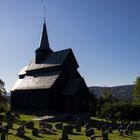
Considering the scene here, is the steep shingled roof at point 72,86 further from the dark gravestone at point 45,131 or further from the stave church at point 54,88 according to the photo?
the dark gravestone at point 45,131

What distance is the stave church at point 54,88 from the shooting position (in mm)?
46844

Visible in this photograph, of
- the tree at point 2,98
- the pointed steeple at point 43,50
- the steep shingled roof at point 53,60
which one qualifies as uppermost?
the pointed steeple at point 43,50

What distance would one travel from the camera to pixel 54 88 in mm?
47312

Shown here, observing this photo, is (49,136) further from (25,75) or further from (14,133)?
(25,75)

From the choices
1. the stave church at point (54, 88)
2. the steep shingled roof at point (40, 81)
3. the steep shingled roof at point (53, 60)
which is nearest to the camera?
the stave church at point (54, 88)

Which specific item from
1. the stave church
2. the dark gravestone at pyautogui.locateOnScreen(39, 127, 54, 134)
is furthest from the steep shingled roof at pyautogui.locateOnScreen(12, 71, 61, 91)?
the dark gravestone at pyautogui.locateOnScreen(39, 127, 54, 134)

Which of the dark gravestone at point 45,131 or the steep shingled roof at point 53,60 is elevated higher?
the steep shingled roof at point 53,60

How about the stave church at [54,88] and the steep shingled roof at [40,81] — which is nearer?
the stave church at [54,88]

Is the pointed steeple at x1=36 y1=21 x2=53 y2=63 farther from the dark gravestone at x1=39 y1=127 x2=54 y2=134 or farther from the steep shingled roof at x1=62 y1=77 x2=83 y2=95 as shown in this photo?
the dark gravestone at x1=39 y1=127 x2=54 y2=134

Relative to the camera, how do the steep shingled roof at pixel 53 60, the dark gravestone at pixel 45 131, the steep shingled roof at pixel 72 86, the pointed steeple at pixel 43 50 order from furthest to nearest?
the pointed steeple at pixel 43 50, the steep shingled roof at pixel 53 60, the steep shingled roof at pixel 72 86, the dark gravestone at pixel 45 131

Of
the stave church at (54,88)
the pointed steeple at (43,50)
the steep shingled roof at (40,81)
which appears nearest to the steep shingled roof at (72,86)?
the stave church at (54,88)

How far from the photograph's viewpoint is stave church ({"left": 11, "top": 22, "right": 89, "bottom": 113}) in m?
46.8

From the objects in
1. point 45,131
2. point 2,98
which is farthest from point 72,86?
point 45,131

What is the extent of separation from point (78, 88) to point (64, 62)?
5.74 metres
